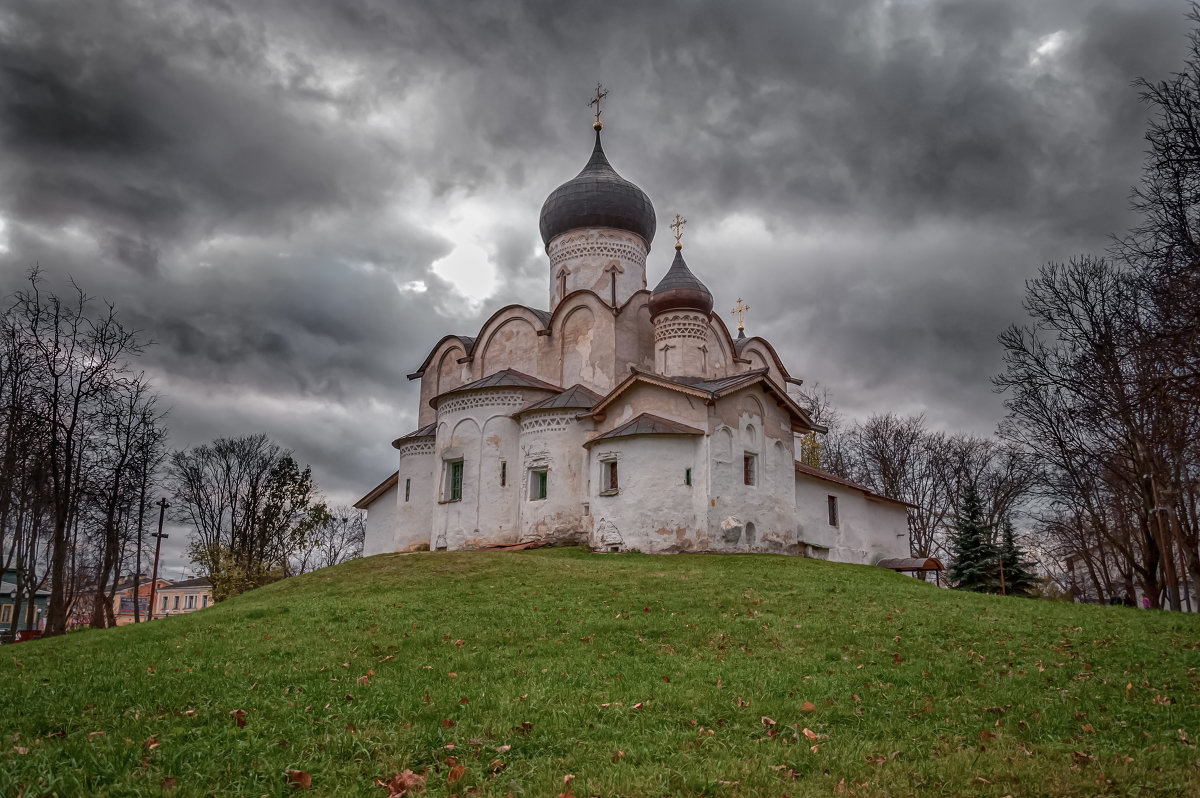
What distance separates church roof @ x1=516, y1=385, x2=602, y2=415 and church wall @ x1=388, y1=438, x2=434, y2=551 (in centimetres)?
438

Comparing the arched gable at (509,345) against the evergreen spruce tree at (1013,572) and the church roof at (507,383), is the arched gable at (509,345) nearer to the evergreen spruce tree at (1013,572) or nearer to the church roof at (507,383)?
the church roof at (507,383)

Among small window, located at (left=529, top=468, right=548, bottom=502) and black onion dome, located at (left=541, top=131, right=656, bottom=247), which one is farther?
black onion dome, located at (left=541, top=131, right=656, bottom=247)

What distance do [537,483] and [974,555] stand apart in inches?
544

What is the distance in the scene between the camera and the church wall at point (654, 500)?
22.3 meters

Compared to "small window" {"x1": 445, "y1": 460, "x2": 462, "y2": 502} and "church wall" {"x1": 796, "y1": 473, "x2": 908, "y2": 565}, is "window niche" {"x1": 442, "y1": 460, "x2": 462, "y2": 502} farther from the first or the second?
"church wall" {"x1": 796, "y1": 473, "x2": 908, "y2": 565}

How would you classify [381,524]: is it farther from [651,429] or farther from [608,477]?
[651,429]

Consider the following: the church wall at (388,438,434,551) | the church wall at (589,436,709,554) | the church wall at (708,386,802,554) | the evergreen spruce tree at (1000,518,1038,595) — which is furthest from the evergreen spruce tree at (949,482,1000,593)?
the church wall at (388,438,434,551)

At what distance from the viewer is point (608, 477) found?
77.2ft

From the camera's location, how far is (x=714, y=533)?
2244cm

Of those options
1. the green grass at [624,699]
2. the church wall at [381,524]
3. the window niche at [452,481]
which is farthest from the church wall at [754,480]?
the church wall at [381,524]

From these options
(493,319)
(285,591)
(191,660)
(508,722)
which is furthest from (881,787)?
(493,319)

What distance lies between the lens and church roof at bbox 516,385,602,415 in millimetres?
24938

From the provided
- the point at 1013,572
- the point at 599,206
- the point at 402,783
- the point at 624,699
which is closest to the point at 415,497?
the point at 599,206

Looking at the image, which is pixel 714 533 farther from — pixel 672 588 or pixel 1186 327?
pixel 1186 327
